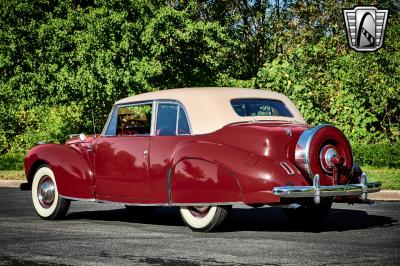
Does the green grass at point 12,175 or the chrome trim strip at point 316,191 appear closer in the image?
the chrome trim strip at point 316,191

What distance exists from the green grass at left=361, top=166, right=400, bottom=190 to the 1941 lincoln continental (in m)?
4.66

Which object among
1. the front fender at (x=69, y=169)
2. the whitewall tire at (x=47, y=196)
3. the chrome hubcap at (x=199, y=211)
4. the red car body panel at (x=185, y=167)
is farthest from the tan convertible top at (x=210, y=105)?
the whitewall tire at (x=47, y=196)

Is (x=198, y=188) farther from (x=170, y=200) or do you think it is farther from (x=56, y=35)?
(x=56, y=35)

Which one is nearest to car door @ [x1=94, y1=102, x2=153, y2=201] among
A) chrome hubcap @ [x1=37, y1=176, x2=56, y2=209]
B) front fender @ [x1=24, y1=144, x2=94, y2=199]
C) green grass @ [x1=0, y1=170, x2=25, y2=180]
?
front fender @ [x1=24, y1=144, x2=94, y2=199]

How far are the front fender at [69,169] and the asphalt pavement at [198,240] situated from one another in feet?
1.42

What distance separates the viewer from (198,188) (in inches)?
350

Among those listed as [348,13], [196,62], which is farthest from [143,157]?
[348,13]

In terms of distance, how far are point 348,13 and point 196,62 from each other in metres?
7.97

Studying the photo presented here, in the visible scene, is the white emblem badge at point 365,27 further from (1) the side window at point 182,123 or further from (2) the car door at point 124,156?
(1) the side window at point 182,123

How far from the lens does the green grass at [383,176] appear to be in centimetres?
1494

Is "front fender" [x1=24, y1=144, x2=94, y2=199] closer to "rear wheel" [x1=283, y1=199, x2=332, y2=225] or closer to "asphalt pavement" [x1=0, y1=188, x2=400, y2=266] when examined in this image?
"asphalt pavement" [x1=0, y1=188, x2=400, y2=266]

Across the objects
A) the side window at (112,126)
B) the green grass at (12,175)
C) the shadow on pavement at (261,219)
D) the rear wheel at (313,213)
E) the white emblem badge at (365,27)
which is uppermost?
the white emblem badge at (365,27)

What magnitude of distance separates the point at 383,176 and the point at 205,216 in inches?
343

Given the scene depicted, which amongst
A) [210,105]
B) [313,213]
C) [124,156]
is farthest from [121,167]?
[313,213]
